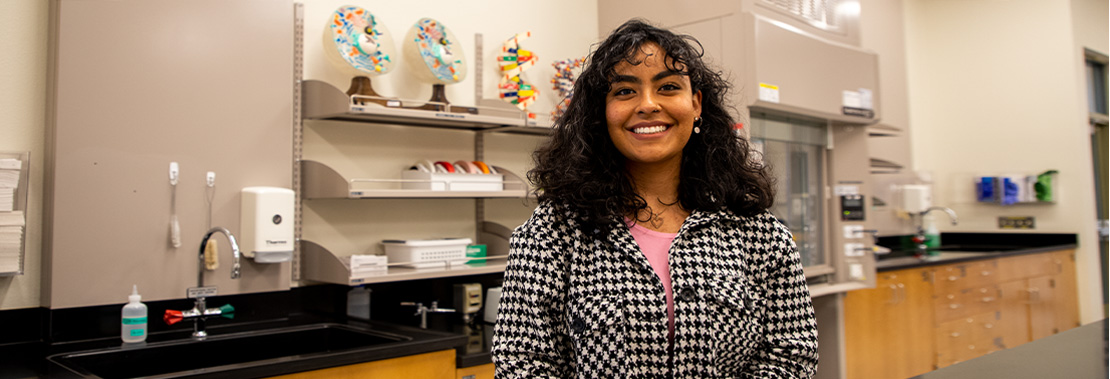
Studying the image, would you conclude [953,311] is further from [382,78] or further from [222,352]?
[222,352]

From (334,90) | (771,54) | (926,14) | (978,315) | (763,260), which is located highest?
(926,14)

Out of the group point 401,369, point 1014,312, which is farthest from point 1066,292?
point 401,369

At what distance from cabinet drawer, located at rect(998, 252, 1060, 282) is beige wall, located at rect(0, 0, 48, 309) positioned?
5044mm

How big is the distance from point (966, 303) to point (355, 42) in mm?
3848

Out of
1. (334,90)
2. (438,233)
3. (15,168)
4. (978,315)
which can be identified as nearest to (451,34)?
(334,90)

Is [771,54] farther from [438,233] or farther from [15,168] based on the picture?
[15,168]

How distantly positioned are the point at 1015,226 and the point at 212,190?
18.7 ft

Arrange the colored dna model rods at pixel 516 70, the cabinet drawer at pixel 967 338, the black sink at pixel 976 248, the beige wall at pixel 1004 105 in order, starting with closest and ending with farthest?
the colored dna model rods at pixel 516 70, the cabinet drawer at pixel 967 338, the black sink at pixel 976 248, the beige wall at pixel 1004 105

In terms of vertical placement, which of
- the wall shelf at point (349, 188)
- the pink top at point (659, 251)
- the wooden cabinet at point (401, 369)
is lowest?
the wooden cabinet at point (401, 369)

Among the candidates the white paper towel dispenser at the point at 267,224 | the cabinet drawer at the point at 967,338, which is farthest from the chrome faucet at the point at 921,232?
the white paper towel dispenser at the point at 267,224

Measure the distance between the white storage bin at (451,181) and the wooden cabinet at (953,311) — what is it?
188 cm

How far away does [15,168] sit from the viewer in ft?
6.53

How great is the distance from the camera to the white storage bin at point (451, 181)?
2.59 metres

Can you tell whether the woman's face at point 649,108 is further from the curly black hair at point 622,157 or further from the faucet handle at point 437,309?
the faucet handle at point 437,309
